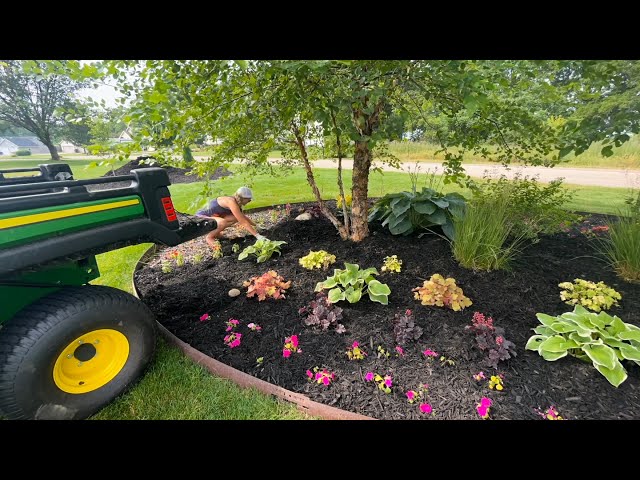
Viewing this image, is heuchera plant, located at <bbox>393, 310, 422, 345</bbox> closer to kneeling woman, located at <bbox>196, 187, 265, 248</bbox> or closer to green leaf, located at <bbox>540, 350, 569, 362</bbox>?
green leaf, located at <bbox>540, 350, 569, 362</bbox>

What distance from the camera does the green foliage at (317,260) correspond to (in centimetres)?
265

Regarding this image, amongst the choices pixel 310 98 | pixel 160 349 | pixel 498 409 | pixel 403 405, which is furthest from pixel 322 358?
pixel 310 98

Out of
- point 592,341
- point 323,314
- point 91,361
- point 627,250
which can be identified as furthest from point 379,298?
point 627,250

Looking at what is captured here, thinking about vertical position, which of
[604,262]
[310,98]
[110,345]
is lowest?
[604,262]

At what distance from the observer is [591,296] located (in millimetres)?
2018

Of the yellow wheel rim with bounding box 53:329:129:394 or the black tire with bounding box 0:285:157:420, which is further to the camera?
the yellow wheel rim with bounding box 53:329:129:394

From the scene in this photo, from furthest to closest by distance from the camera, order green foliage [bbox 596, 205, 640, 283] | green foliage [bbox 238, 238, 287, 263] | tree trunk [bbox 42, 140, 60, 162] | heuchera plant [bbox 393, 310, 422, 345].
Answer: tree trunk [bbox 42, 140, 60, 162]
green foliage [bbox 238, 238, 287, 263]
green foliage [bbox 596, 205, 640, 283]
heuchera plant [bbox 393, 310, 422, 345]

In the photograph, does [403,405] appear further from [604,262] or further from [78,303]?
[604,262]

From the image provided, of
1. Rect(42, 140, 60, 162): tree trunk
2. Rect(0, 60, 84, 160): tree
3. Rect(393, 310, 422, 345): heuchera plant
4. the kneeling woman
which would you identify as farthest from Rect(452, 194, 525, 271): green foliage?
Rect(42, 140, 60, 162): tree trunk

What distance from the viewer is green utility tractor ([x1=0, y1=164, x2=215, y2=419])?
1.34 metres

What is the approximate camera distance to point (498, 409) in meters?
1.44

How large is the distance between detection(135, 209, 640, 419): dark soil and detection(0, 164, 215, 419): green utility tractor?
49 centimetres

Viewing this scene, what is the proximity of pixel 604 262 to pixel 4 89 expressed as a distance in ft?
23.1

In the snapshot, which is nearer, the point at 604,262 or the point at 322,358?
the point at 322,358
